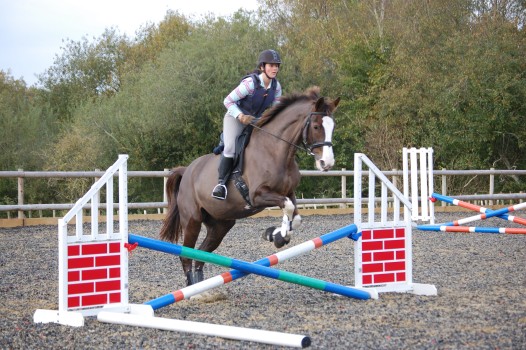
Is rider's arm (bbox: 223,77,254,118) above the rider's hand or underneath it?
above

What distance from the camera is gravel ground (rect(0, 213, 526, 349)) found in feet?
15.6

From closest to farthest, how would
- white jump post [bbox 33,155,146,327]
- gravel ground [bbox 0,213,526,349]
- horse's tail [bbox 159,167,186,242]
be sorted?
gravel ground [bbox 0,213,526,349]
white jump post [bbox 33,155,146,327]
horse's tail [bbox 159,167,186,242]

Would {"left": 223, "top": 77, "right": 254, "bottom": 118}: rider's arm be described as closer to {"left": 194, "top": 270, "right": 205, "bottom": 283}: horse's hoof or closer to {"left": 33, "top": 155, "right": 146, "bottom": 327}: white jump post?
{"left": 194, "top": 270, "right": 205, "bottom": 283}: horse's hoof

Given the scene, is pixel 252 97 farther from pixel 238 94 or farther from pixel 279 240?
pixel 279 240

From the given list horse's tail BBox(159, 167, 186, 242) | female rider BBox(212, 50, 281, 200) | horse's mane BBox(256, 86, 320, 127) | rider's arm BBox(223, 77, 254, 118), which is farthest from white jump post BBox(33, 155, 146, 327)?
horse's tail BBox(159, 167, 186, 242)

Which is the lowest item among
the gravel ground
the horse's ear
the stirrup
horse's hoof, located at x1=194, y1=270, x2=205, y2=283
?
the gravel ground

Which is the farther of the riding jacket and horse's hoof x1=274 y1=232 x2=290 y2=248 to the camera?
the riding jacket

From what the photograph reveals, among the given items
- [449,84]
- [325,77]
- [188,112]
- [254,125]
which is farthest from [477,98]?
[254,125]

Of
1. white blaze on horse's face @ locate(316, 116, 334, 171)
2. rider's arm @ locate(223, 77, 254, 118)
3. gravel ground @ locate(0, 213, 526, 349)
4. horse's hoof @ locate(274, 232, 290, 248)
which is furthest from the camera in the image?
rider's arm @ locate(223, 77, 254, 118)

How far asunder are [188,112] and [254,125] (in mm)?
26078

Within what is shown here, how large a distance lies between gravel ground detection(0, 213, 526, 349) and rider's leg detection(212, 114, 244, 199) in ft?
3.00

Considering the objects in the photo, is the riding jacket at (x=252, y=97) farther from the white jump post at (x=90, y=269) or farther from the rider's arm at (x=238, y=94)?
the white jump post at (x=90, y=269)

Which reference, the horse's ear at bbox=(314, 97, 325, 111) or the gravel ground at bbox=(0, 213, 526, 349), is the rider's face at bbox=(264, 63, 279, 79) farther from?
the gravel ground at bbox=(0, 213, 526, 349)

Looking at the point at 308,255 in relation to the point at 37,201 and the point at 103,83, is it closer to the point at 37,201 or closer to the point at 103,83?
the point at 37,201
